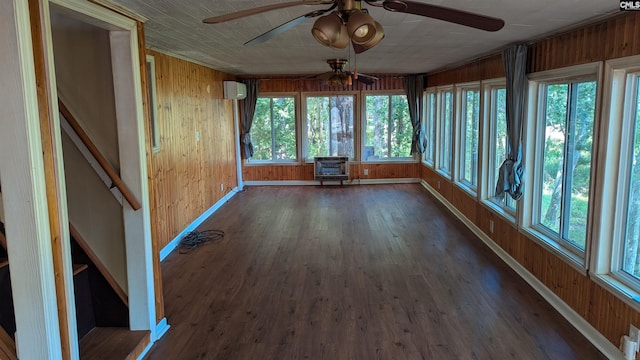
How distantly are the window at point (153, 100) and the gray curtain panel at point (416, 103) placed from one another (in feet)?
18.3

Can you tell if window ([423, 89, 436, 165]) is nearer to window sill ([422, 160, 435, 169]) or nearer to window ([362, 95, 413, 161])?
window sill ([422, 160, 435, 169])

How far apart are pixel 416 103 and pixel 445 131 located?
125 centimetres

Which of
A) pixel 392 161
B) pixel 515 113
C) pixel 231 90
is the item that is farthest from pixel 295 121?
pixel 515 113

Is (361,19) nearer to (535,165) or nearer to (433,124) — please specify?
(535,165)

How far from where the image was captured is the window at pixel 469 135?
631 cm

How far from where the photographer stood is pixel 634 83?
2973 millimetres

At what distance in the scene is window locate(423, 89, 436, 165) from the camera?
878 centimetres

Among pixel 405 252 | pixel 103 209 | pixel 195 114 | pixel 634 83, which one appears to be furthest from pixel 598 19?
pixel 195 114

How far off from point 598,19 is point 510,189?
72.3 inches

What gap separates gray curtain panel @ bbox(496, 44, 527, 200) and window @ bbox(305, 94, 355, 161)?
207 inches

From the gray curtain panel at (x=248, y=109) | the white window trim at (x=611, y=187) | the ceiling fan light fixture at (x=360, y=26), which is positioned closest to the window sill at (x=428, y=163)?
the gray curtain panel at (x=248, y=109)

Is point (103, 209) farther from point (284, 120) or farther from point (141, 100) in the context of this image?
point (284, 120)

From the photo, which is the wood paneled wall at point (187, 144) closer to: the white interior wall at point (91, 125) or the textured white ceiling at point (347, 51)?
the textured white ceiling at point (347, 51)

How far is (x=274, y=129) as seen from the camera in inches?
380
